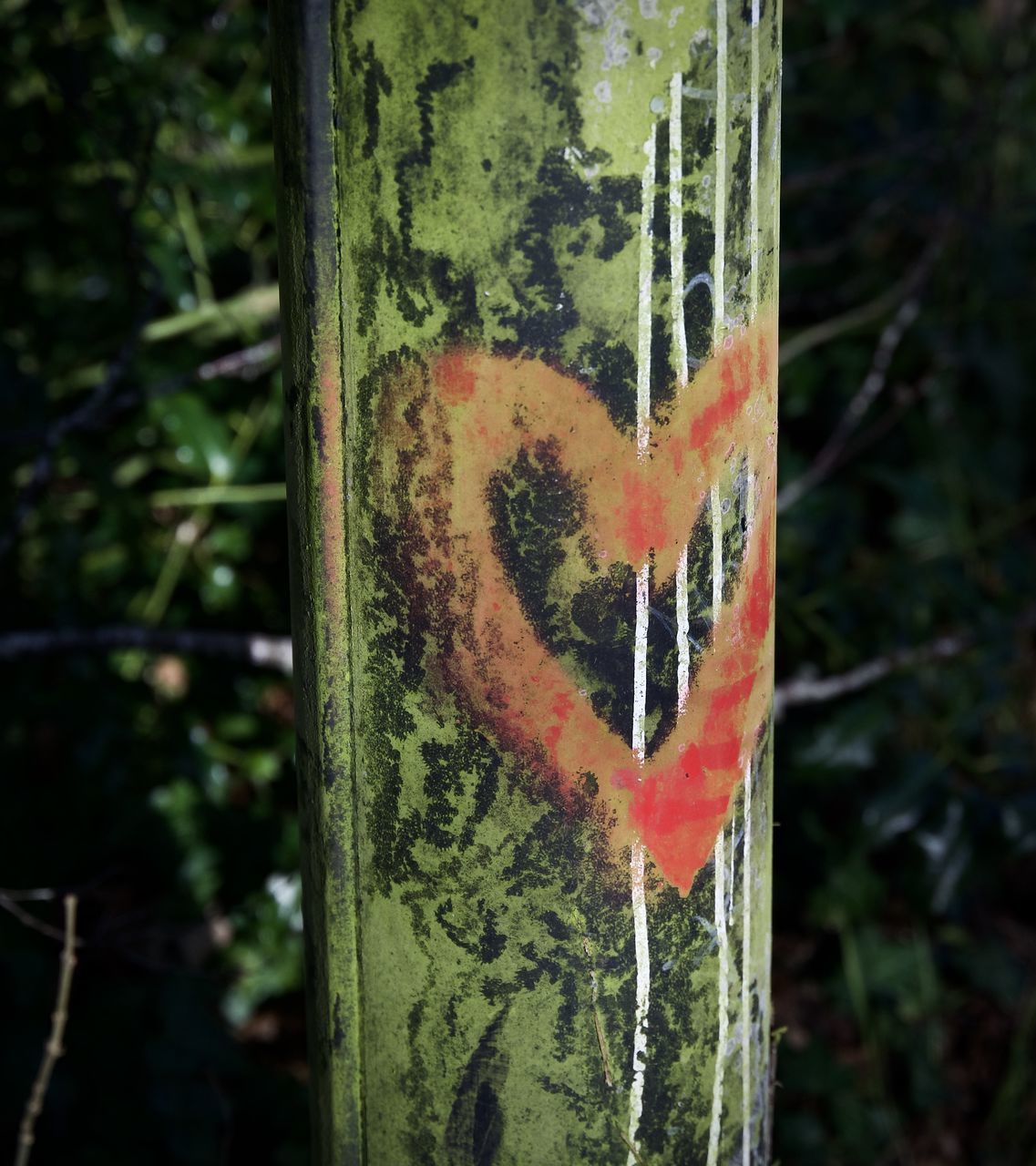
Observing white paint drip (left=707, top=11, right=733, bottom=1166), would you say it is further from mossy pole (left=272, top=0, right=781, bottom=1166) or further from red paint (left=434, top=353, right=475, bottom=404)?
red paint (left=434, top=353, right=475, bottom=404)

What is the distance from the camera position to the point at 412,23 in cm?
63

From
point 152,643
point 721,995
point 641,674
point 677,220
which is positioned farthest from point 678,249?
point 152,643

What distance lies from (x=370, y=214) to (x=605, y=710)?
0.32 m

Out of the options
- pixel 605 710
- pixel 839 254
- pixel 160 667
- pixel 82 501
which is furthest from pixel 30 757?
pixel 839 254

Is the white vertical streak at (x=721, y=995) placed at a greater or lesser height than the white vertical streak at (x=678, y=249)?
lesser

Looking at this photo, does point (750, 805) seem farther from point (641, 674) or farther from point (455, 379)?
point (455, 379)

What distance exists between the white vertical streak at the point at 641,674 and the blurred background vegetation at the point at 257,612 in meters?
0.76

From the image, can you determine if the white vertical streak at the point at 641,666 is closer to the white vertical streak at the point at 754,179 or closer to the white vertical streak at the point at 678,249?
the white vertical streak at the point at 678,249

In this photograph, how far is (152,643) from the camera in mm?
1547

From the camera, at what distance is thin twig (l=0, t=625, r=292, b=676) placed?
1.46 meters

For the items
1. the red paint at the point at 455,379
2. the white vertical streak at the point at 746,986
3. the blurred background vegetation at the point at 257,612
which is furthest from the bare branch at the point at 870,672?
the red paint at the point at 455,379

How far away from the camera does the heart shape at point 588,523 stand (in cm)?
66

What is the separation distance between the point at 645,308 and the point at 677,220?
0.05 meters

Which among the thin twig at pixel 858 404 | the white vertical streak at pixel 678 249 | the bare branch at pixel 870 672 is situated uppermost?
the thin twig at pixel 858 404
